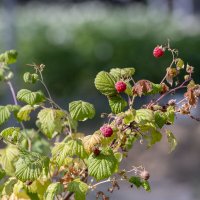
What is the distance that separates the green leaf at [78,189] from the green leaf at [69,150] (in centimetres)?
6

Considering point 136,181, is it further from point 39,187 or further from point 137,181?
point 39,187

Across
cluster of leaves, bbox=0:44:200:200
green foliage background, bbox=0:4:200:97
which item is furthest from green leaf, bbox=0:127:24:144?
green foliage background, bbox=0:4:200:97

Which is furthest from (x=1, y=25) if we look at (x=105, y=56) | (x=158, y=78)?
(x=158, y=78)

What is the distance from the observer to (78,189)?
1.50m

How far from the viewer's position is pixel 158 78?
9.15m

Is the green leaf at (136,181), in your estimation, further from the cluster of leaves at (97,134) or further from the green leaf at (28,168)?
the green leaf at (28,168)

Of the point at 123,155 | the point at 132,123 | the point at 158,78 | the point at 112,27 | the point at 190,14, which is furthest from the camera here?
the point at 190,14

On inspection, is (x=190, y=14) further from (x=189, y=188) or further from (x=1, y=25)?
(x=189, y=188)

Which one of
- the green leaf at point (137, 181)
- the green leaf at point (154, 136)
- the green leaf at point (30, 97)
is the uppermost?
the green leaf at point (30, 97)

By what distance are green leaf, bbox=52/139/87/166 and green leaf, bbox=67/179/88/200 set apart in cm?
6

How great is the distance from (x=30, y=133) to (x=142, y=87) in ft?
2.00

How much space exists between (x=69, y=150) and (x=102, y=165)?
96 mm

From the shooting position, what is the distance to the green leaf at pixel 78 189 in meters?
1.50

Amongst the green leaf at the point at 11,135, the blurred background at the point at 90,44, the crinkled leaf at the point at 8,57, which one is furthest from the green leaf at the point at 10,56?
the blurred background at the point at 90,44
